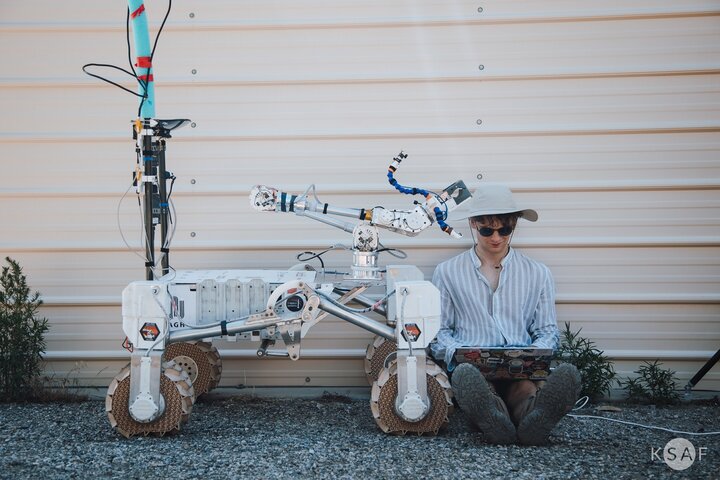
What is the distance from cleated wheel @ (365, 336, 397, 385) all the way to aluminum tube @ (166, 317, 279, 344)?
1.07 metres

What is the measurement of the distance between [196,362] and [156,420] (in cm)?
88

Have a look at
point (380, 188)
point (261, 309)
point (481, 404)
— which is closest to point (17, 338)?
point (261, 309)

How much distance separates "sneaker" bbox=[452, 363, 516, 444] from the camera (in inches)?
162

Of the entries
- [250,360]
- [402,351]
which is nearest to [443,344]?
[402,351]

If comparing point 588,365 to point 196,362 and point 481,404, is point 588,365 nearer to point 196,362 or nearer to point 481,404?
point 481,404

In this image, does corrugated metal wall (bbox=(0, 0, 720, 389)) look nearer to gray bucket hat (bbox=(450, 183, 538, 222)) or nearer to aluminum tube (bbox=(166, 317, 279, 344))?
gray bucket hat (bbox=(450, 183, 538, 222))

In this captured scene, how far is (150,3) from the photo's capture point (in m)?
5.48

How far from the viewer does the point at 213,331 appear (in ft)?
14.4

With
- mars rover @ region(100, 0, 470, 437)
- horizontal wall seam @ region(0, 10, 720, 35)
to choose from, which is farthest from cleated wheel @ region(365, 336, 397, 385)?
horizontal wall seam @ region(0, 10, 720, 35)

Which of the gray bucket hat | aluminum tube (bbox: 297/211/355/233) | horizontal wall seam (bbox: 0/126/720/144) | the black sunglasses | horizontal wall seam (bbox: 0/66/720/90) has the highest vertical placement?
horizontal wall seam (bbox: 0/66/720/90)

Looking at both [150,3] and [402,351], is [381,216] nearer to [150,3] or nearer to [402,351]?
[402,351]

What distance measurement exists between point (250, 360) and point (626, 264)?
99.0 inches

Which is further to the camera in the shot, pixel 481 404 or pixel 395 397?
pixel 395 397

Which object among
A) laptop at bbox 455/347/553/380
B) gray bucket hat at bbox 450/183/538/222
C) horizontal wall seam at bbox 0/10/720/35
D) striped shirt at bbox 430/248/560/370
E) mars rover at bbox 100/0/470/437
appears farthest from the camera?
horizontal wall seam at bbox 0/10/720/35
